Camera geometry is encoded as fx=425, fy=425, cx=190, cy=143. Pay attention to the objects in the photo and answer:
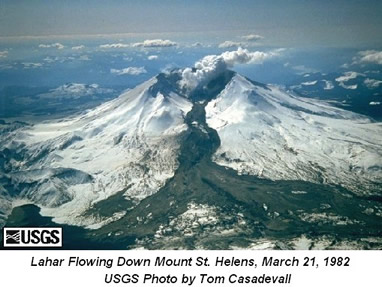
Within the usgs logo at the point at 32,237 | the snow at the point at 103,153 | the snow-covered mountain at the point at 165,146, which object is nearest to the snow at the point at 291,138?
the snow-covered mountain at the point at 165,146

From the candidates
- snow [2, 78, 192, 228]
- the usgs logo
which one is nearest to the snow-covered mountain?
snow [2, 78, 192, 228]

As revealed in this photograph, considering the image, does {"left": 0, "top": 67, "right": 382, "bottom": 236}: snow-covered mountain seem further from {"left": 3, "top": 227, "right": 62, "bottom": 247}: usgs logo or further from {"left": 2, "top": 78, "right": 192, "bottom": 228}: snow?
{"left": 3, "top": 227, "right": 62, "bottom": 247}: usgs logo

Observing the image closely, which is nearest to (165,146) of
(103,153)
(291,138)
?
(103,153)

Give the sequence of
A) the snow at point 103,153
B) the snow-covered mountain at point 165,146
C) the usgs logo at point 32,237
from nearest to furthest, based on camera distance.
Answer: the usgs logo at point 32,237, the snow at point 103,153, the snow-covered mountain at point 165,146

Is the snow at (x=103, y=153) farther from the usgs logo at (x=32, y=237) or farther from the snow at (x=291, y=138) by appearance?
the usgs logo at (x=32, y=237)

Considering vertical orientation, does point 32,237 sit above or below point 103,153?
above

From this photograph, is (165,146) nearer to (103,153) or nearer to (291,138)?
(103,153)
